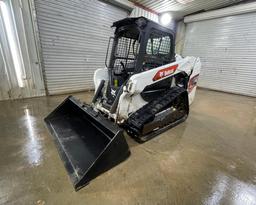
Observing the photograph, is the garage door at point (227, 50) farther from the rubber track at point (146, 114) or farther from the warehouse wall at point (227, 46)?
the rubber track at point (146, 114)

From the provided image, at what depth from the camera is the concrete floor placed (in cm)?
117

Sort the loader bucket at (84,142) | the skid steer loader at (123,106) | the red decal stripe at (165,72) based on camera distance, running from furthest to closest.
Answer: the red decal stripe at (165,72), the skid steer loader at (123,106), the loader bucket at (84,142)

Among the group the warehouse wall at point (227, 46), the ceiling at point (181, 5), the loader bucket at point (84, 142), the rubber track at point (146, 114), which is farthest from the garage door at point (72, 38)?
the warehouse wall at point (227, 46)

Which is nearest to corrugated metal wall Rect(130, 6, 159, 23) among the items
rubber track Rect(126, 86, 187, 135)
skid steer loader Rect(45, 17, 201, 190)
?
skid steer loader Rect(45, 17, 201, 190)

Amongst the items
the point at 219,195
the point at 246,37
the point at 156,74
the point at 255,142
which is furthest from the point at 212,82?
the point at 219,195

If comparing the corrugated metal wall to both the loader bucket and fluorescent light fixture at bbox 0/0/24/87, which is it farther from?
the loader bucket

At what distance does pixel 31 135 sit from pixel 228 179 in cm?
271

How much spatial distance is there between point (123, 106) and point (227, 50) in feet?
22.0

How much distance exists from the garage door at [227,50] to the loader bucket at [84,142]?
6.79 metres

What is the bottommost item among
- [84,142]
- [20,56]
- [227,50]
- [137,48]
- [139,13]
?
[84,142]

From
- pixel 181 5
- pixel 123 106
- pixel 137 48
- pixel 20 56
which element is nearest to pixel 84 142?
pixel 123 106

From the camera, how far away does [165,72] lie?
2.12 meters

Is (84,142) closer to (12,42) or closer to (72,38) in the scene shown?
(12,42)

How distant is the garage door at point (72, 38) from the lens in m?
3.63
